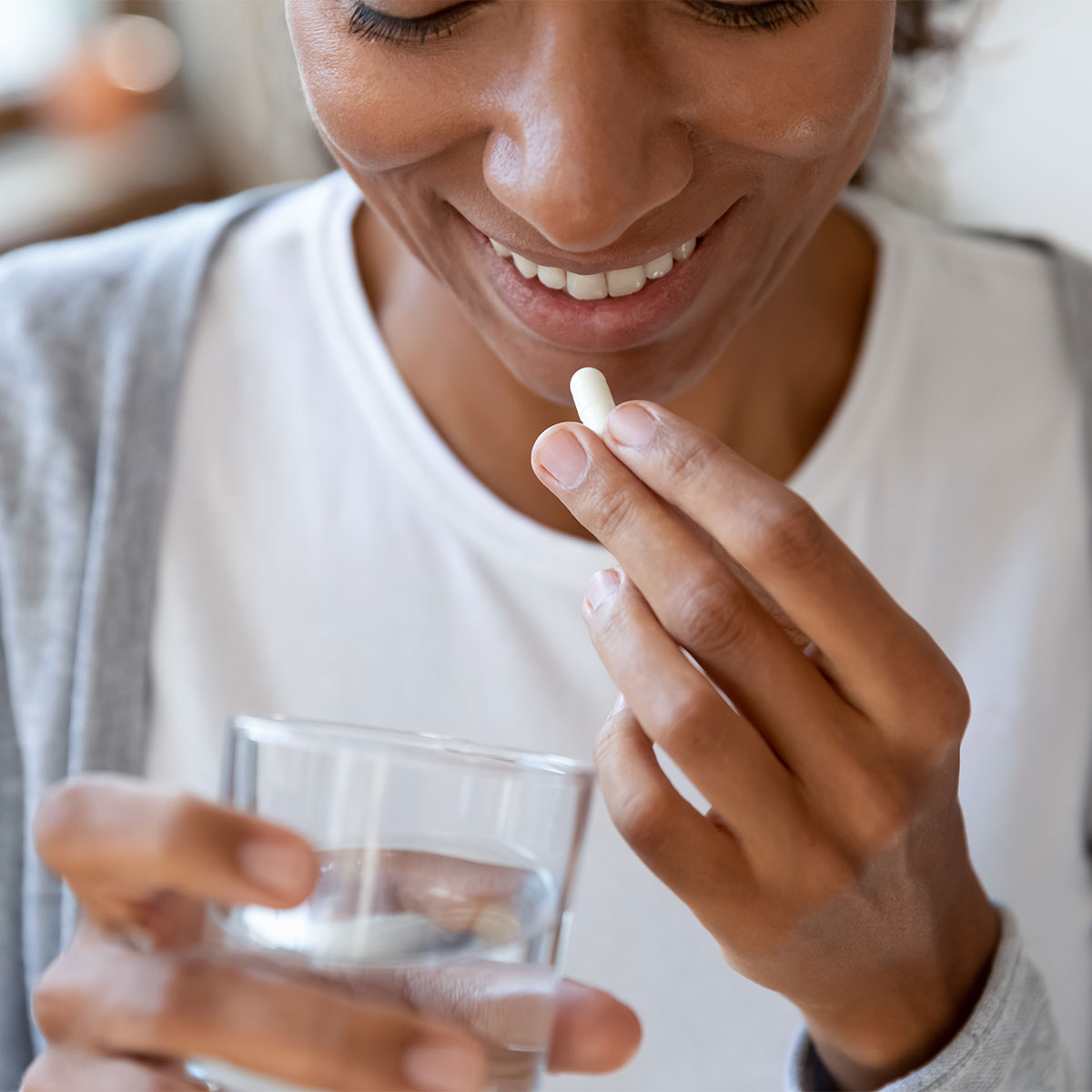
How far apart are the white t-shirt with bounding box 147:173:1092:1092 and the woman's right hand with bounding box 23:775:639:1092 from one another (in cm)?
42

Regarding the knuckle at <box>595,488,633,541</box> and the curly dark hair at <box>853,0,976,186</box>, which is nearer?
the knuckle at <box>595,488,633,541</box>

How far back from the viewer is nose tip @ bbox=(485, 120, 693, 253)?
591 mm

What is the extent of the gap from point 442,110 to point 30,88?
6.67 feet

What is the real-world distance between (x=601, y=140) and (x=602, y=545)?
230 millimetres

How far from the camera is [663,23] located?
60 centimetres

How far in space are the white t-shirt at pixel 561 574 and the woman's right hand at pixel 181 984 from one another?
1.38ft

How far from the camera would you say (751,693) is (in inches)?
20.3

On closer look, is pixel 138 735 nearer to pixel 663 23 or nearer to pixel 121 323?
pixel 121 323

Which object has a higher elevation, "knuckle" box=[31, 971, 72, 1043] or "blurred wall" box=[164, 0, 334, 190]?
"knuckle" box=[31, 971, 72, 1043]

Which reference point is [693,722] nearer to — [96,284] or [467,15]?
[467,15]

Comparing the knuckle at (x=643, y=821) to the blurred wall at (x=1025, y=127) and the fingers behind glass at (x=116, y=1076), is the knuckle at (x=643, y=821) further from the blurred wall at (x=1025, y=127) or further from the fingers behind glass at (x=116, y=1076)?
the blurred wall at (x=1025, y=127)

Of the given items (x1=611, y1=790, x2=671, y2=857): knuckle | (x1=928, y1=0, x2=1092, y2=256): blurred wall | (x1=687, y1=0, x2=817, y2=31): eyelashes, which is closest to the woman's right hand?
(x1=611, y1=790, x2=671, y2=857): knuckle

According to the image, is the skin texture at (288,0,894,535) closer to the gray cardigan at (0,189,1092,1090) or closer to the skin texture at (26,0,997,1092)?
the skin texture at (26,0,997,1092)

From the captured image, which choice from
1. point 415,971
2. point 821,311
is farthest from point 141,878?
point 821,311
